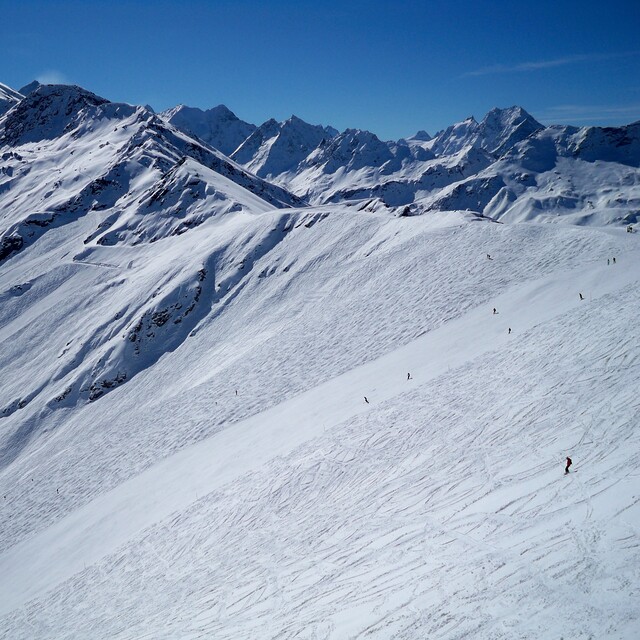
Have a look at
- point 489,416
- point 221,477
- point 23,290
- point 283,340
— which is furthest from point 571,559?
point 23,290

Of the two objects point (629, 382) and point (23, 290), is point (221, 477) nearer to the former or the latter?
point (629, 382)

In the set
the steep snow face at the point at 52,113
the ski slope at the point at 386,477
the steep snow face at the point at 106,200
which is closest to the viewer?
the ski slope at the point at 386,477

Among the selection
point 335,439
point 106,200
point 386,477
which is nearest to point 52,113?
point 106,200

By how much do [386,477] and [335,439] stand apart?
4442 mm

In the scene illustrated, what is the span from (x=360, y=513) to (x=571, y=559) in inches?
272

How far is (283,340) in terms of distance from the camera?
36.1 m

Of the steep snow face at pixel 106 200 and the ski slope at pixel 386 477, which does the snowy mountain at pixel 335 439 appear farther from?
the steep snow face at pixel 106 200

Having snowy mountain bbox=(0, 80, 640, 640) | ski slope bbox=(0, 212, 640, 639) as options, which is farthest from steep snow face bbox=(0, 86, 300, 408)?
ski slope bbox=(0, 212, 640, 639)

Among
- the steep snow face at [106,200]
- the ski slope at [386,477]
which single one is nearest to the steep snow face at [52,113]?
the steep snow face at [106,200]

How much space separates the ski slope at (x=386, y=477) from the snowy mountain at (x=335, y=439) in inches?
3.7

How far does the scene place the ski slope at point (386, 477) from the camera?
32.8ft

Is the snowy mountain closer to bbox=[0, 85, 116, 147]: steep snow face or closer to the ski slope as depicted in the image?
the ski slope

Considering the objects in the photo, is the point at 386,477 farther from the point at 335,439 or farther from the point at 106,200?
the point at 106,200

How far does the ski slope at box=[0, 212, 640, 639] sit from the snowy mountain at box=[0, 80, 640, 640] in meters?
0.09
